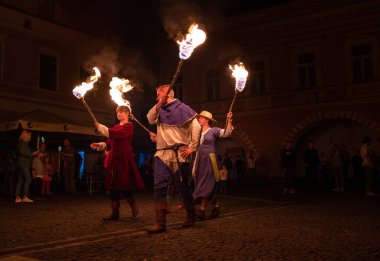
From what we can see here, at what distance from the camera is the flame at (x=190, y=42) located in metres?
5.59

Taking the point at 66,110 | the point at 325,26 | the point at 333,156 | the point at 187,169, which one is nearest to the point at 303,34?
the point at 325,26

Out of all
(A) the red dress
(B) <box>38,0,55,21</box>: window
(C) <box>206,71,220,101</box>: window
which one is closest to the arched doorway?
(C) <box>206,71,220,101</box>: window

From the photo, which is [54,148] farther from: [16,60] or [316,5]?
[316,5]

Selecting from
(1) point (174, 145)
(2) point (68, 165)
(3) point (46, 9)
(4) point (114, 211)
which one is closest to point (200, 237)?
(1) point (174, 145)

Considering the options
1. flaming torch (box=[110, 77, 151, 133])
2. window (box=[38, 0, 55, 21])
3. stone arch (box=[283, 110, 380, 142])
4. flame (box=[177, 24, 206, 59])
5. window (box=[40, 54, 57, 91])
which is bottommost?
flaming torch (box=[110, 77, 151, 133])

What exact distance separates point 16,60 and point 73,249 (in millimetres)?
17852

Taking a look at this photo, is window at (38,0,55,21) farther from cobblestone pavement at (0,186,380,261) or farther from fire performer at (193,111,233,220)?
fire performer at (193,111,233,220)

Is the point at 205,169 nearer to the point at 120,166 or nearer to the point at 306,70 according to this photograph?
the point at 120,166

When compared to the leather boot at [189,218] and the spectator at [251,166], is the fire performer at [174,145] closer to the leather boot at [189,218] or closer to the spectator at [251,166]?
the leather boot at [189,218]

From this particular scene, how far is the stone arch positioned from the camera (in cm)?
2084

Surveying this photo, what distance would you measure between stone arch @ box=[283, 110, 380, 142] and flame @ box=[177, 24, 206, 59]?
17.5 m

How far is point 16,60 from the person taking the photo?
20109mm

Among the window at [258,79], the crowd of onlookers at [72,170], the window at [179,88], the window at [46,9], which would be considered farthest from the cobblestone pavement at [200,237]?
the window at [179,88]

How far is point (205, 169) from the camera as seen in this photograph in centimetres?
768
